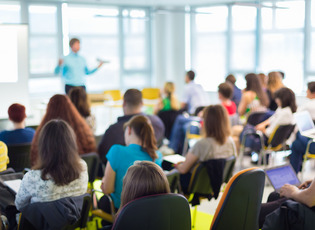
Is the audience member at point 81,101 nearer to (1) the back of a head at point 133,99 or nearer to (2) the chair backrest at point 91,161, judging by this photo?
(1) the back of a head at point 133,99

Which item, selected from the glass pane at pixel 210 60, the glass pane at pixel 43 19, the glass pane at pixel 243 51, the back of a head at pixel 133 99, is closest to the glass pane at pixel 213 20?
the glass pane at pixel 210 60

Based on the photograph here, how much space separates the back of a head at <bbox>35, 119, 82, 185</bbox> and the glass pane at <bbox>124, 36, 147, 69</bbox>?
31.5 feet

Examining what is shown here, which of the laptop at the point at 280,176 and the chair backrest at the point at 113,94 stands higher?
the chair backrest at the point at 113,94

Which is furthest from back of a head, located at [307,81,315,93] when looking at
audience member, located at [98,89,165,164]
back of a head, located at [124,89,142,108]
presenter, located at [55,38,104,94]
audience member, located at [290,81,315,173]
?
presenter, located at [55,38,104,94]

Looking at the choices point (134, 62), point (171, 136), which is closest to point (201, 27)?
point (134, 62)

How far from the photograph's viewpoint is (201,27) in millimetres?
12711

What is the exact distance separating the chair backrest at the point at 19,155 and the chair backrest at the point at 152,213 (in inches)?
94.8

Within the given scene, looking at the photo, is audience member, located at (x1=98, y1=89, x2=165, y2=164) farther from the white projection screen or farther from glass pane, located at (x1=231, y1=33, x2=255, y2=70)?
glass pane, located at (x1=231, y1=33, x2=255, y2=70)

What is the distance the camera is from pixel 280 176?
3619 mm

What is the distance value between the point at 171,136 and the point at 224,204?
4.74 m

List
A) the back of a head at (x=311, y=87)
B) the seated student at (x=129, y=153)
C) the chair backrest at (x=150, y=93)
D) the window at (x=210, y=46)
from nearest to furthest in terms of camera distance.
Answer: the seated student at (x=129, y=153)
the back of a head at (x=311, y=87)
the chair backrest at (x=150, y=93)
the window at (x=210, y=46)

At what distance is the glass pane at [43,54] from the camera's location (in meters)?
10.6

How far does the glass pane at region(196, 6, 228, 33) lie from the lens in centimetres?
1215

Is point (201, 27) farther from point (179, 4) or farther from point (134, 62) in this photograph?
Answer: point (134, 62)
